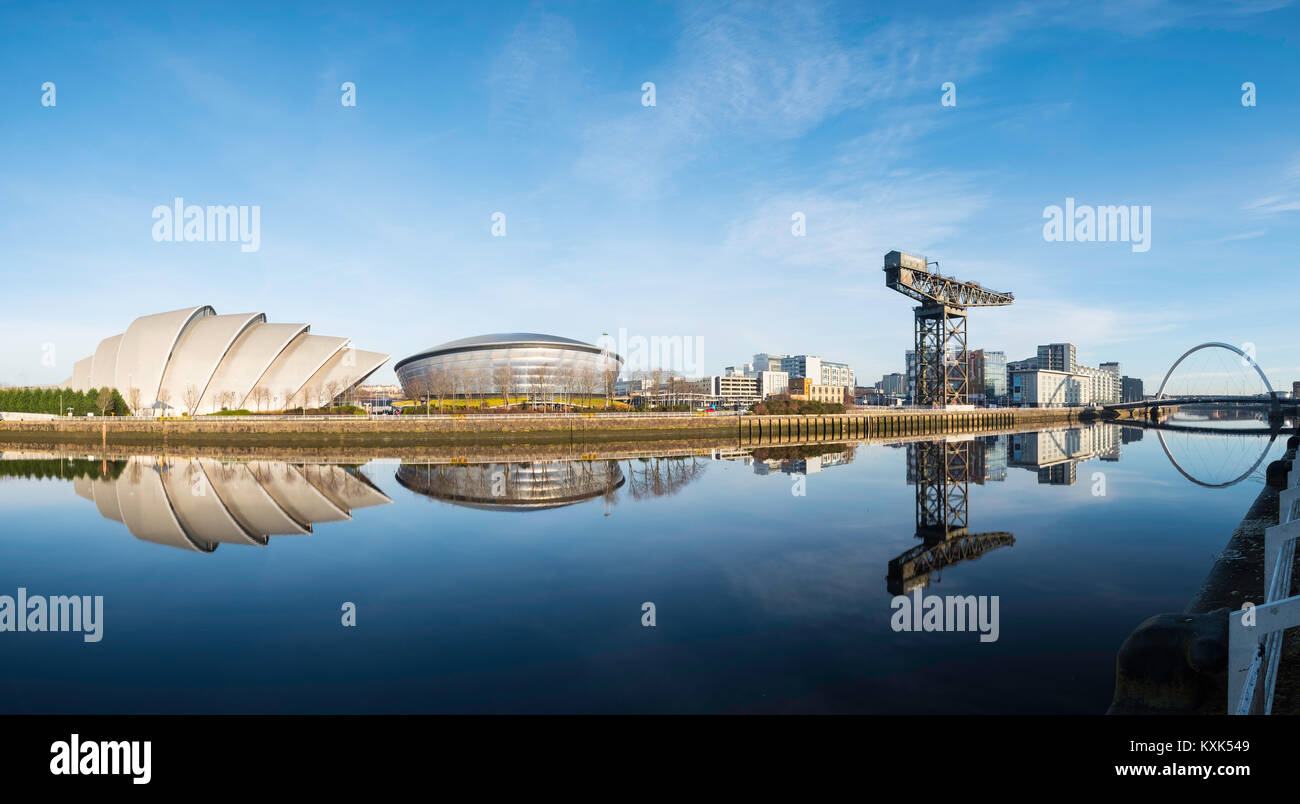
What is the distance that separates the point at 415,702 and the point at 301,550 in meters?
8.40

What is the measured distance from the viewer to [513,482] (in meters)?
23.5

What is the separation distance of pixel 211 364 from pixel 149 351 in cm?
625

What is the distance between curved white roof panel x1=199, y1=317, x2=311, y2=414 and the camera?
5703cm

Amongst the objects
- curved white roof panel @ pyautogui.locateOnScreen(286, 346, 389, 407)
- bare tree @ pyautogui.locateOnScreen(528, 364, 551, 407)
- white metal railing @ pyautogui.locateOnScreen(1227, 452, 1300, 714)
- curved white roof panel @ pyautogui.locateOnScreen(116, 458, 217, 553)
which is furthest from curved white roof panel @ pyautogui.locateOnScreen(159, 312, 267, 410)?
white metal railing @ pyautogui.locateOnScreen(1227, 452, 1300, 714)

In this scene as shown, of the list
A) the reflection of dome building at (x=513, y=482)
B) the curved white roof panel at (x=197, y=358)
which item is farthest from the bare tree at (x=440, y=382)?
the reflection of dome building at (x=513, y=482)

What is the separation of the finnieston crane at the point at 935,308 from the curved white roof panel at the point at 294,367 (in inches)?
2103

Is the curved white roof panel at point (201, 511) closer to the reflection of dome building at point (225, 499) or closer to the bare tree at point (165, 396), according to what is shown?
the reflection of dome building at point (225, 499)

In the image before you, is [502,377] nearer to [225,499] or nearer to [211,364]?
[211,364]

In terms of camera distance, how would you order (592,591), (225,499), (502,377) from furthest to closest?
(502,377)
(225,499)
(592,591)

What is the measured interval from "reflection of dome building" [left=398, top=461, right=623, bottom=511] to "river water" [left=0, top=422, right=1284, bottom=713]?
0.25 metres

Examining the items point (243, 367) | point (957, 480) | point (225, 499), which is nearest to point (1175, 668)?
point (957, 480)
